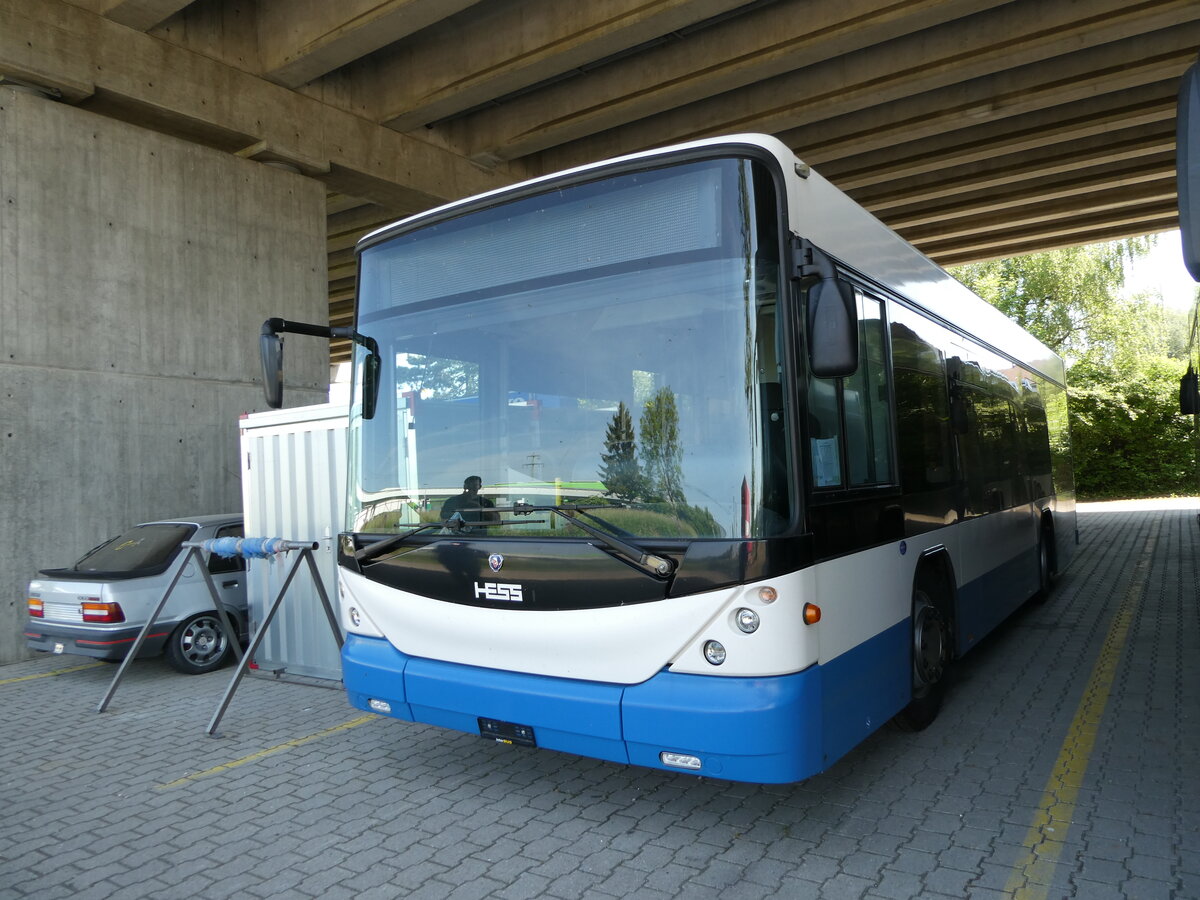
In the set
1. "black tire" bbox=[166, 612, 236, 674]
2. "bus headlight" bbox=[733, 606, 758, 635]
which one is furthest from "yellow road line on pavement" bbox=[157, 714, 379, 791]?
"bus headlight" bbox=[733, 606, 758, 635]

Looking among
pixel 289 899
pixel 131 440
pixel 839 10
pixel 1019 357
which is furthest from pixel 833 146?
pixel 289 899

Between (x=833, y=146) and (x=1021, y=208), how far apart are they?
6.69 m

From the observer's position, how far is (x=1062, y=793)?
176 inches

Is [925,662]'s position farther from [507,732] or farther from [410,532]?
[410,532]

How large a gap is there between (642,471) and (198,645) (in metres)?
6.01


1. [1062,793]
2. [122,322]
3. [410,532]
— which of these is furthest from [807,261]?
[122,322]

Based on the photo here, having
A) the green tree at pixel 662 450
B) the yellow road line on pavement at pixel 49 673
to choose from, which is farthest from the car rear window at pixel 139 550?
the green tree at pixel 662 450

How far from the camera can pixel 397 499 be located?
15.2 ft

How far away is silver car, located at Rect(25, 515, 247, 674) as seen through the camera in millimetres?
7668

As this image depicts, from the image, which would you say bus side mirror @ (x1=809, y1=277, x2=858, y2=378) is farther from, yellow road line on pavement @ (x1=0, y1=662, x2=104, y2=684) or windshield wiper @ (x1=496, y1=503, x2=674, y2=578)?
yellow road line on pavement @ (x1=0, y1=662, x2=104, y2=684)

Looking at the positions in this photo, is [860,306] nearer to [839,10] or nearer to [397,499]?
[397,499]

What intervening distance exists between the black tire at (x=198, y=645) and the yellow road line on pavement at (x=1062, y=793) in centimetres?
647

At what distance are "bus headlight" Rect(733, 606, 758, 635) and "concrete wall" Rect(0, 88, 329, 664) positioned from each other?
330 inches

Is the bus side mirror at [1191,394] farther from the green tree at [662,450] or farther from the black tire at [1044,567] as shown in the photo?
the green tree at [662,450]
